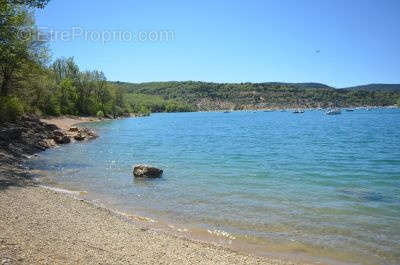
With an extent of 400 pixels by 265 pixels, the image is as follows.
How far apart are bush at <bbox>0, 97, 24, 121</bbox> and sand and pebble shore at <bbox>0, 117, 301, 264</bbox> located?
26.0 m

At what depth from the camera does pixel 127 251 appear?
430 inches

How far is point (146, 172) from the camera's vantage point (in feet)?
82.9

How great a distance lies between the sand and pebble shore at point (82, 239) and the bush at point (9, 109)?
26.0 m

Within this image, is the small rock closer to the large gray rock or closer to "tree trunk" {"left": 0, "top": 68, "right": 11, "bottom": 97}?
the large gray rock

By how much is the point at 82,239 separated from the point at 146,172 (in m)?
13.9

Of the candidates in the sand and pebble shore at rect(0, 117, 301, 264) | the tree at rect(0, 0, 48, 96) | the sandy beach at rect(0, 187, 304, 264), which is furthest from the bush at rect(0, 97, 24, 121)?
the sandy beach at rect(0, 187, 304, 264)

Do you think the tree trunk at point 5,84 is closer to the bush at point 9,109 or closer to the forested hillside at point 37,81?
the forested hillside at point 37,81

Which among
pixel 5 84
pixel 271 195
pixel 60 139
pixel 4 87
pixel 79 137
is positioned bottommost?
pixel 271 195

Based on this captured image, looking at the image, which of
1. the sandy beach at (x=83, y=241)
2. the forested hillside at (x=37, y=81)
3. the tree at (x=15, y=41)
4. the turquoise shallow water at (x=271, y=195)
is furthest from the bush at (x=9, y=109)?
the sandy beach at (x=83, y=241)

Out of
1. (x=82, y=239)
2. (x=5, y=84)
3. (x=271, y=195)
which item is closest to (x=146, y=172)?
(x=271, y=195)

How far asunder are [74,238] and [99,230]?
62.1 inches

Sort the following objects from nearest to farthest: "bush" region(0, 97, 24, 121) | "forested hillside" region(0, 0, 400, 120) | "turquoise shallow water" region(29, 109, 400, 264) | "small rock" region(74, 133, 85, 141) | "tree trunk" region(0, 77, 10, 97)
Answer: "turquoise shallow water" region(29, 109, 400, 264), "forested hillside" region(0, 0, 400, 120), "bush" region(0, 97, 24, 121), "tree trunk" region(0, 77, 10, 97), "small rock" region(74, 133, 85, 141)

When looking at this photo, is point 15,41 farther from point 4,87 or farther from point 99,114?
point 99,114

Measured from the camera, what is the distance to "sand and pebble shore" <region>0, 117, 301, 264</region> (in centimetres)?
968
